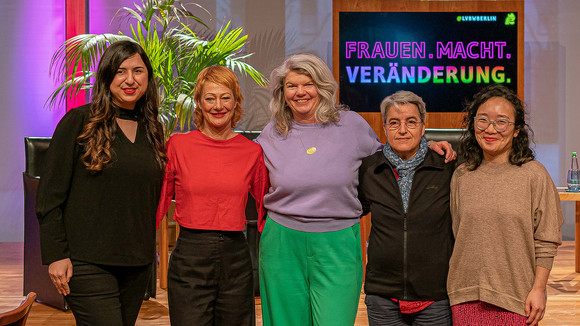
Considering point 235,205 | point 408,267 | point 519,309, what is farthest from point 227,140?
point 519,309

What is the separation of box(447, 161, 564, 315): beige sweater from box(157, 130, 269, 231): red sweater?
0.77 m

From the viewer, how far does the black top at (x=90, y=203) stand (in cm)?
179

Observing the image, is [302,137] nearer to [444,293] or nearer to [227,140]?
[227,140]

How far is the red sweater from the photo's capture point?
2057 mm

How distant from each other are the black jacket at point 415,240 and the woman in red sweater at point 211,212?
18.6 inches

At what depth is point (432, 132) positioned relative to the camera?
3816 mm

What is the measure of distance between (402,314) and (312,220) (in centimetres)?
45

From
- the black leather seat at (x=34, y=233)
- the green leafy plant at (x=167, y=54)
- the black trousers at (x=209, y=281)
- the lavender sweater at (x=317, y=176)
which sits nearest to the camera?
the black trousers at (x=209, y=281)

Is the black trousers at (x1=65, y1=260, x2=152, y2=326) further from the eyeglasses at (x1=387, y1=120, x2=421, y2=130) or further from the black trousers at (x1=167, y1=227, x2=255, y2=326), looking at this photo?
the eyeglasses at (x1=387, y1=120, x2=421, y2=130)

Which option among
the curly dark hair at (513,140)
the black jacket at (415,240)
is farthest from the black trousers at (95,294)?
the curly dark hair at (513,140)

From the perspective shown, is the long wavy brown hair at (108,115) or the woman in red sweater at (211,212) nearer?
the long wavy brown hair at (108,115)

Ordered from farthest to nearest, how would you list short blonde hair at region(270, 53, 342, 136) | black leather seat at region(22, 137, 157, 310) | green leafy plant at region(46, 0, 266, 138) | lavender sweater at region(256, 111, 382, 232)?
1. green leafy plant at region(46, 0, 266, 138)
2. black leather seat at region(22, 137, 157, 310)
3. short blonde hair at region(270, 53, 342, 136)
4. lavender sweater at region(256, 111, 382, 232)

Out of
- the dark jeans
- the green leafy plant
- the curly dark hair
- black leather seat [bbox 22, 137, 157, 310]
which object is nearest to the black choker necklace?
the dark jeans

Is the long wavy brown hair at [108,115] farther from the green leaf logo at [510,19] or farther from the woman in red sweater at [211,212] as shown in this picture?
the green leaf logo at [510,19]
